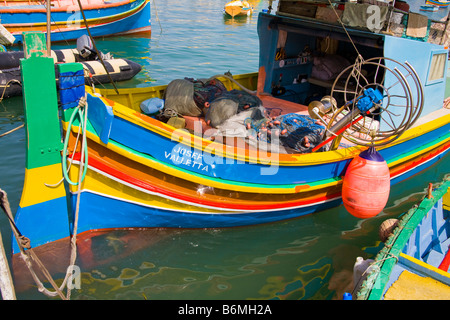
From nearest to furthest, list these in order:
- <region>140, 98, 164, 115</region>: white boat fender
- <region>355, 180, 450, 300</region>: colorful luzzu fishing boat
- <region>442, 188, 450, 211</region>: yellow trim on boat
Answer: <region>355, 180, 450, 300</region>: colorful luzzu fishing boat
<region>442, 188, 450, 211</region>: yellow trim on boat
<region>140, 98, 164, 115</region>: white boat fender

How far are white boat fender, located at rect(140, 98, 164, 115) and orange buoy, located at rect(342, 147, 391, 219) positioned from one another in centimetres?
311

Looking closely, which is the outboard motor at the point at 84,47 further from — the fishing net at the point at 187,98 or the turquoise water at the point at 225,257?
the fishing net at the point at 187,98

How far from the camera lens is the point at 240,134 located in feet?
19.3

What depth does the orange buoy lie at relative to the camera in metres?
5.37

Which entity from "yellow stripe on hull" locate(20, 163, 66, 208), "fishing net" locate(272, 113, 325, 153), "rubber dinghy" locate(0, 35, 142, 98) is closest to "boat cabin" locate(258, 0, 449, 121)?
"fishing net" locate(272, 113, 325, 153)

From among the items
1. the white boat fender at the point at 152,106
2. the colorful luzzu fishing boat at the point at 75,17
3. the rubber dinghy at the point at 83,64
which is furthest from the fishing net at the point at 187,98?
the colorful luzzu fishing boat at the point at 75,17

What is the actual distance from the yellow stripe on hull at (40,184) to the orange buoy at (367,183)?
374 centimetres

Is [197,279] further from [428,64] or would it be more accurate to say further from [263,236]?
[428,64]

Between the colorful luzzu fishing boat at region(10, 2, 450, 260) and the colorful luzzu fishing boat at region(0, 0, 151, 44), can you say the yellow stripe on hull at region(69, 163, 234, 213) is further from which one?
the colorful luzzu fishing boat at region(0, 0, 151, 44)

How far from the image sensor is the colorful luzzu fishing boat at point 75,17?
15.3 m

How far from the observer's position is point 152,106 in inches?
255
